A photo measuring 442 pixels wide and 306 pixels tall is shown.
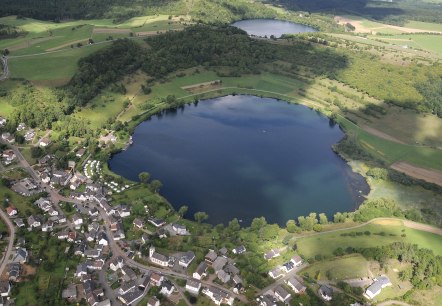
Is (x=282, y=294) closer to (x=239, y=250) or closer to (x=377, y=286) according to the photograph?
(x=239, y=250)

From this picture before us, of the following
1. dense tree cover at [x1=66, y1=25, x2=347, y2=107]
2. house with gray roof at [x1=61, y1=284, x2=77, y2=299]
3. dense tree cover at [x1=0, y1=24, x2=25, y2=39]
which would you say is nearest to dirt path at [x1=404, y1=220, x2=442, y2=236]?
house with gray roof at [x1=61, y1=284, x2=77, y2=299]

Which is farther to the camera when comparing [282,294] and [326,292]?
[326,292]

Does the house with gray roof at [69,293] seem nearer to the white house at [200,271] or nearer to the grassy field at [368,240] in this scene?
the white house at [200,271]

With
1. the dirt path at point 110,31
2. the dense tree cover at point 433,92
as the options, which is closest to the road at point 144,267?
the dense tree cover at point 433,92

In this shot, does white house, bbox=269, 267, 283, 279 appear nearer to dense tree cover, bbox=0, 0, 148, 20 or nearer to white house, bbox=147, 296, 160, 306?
white house, bbox=147, 296, 160, 306

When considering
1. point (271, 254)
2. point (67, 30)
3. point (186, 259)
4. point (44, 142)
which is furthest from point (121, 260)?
point (67, 30)

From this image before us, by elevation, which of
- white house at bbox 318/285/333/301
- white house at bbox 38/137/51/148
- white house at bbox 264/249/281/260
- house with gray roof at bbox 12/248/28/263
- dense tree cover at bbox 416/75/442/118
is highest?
dense tree cover at bbox 416/75/442/118
